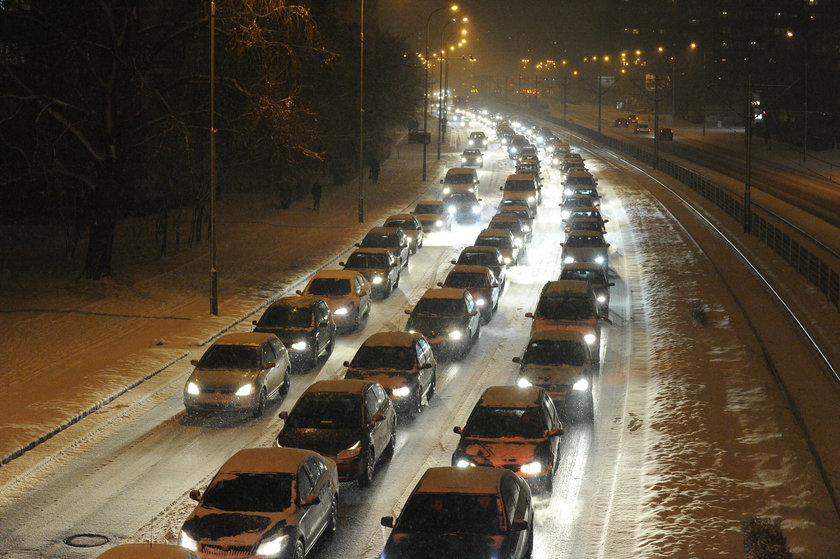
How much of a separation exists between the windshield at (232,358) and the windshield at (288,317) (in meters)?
3.30

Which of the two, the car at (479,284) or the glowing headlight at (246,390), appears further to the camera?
the car at (479,284)

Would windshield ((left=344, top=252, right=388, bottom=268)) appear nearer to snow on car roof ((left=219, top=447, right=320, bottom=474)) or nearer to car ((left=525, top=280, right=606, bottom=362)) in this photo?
car ((left=525, top=280, right=606, bottom=362))

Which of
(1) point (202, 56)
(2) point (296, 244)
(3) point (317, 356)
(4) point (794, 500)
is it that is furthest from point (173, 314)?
(4) point (794, 500)

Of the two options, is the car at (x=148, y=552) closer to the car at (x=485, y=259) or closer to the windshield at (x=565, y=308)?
the windshield at (x=565, y=308)

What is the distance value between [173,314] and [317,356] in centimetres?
739

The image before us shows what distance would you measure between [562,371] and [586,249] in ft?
51.9

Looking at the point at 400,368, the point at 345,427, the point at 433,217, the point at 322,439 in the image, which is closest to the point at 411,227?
the point at 433,217

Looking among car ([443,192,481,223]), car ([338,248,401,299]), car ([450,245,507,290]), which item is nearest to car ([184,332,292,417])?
car ([338,248,401,299])

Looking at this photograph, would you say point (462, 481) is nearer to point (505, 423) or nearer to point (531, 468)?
point (531, 468)

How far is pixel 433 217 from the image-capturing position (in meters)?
44.9

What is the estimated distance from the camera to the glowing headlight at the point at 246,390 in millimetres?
20109

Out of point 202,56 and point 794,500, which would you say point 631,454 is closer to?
point 794,500

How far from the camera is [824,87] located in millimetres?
106562

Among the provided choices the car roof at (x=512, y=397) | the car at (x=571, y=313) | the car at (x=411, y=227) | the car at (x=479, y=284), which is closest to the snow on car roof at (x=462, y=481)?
the car roof at (x=512, y=397)
